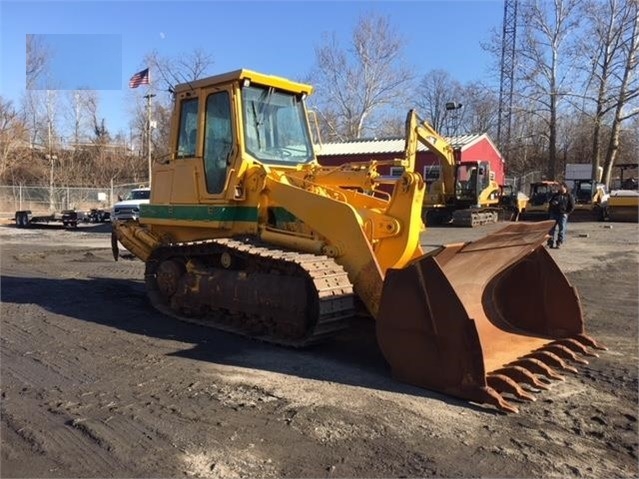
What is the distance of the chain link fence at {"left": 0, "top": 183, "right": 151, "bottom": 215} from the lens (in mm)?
33969

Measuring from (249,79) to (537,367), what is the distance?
14.7 ft

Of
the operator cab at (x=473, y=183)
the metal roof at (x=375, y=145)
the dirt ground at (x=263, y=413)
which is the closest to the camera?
the dirt ground at (x=263, y=413)

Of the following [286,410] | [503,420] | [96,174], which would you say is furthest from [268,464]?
[96,174]

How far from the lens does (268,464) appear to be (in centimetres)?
362

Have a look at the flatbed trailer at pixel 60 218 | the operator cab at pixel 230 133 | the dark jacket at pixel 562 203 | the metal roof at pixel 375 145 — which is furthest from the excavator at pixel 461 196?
the operator cab at pixel 230 133

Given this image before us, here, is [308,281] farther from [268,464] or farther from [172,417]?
[268,464]

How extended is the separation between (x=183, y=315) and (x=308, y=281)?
2.24m

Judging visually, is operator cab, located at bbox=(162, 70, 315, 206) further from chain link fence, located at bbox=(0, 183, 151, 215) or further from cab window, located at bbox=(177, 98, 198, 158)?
chain link fence, located at bbox=(0, 183, 151, 215)

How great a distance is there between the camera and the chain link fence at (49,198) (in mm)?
33969

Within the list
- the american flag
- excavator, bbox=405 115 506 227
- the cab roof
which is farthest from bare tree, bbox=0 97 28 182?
the cab roof

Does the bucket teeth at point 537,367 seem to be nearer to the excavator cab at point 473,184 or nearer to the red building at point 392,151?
the excavator cab at point 473,184

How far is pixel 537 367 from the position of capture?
5.21m

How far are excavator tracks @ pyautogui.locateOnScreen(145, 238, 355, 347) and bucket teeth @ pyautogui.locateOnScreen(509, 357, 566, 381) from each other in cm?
166

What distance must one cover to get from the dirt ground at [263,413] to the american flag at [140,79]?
71.3 feet
